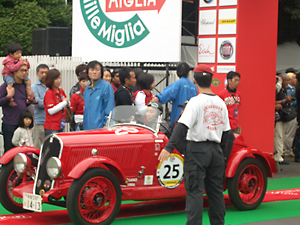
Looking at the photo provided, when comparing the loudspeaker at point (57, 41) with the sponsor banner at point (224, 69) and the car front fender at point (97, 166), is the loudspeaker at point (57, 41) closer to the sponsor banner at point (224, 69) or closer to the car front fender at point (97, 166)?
the sponsor banner at point (224, 69)

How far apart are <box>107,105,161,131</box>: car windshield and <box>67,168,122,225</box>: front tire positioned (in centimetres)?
115

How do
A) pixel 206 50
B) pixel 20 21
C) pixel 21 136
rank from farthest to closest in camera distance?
pixel 20 21 < pixel 206 50 < pixel 21 136

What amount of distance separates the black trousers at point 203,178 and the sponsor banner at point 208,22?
6485 mm

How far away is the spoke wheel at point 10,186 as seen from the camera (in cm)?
655

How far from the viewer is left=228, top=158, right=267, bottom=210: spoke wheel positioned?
704 centimetres

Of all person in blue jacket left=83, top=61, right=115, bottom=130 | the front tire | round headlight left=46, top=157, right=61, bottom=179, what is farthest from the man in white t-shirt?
person in blue jacket left=83, top=61, right=115, bottom=130

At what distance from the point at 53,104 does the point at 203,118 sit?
3.96m

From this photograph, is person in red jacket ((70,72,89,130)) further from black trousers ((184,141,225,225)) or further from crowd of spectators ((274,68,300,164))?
crowd of spectators ((274,68,300,164))

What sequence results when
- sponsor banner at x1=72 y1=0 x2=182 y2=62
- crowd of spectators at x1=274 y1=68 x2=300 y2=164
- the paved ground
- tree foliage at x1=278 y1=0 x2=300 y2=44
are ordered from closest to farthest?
the paved ground < crowd of spectators at x1=274 y1=68 x2=300 y2=164 < sponsor banner at x1=72 y1=0 x2=182 y2=62 < tree foliage at x1=278 y1=0 x2=300 y2=44

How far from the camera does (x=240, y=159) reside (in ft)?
23.3

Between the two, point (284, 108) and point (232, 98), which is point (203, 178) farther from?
point (284, 108)

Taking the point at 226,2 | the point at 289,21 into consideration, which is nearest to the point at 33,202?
the point at 226,2

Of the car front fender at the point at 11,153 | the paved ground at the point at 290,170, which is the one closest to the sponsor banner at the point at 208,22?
the paved ground at the point at 290,170

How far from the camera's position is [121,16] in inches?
526
